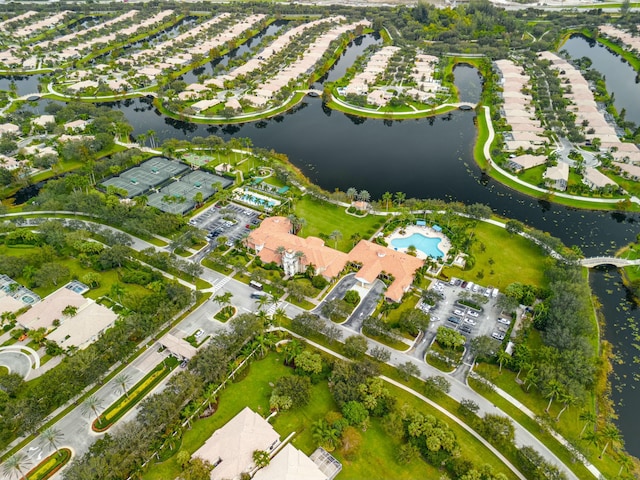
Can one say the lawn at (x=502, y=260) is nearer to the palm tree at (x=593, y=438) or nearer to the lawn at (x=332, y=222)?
the lawn at (x=332, y=222)

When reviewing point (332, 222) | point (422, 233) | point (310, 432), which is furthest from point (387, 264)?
point (310, 432)

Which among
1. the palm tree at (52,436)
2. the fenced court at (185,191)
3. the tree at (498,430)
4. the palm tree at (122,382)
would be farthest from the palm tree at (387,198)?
the palm tree at (52,436)

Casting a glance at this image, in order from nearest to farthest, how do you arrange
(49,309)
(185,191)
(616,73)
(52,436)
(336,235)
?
(52,436)
(49,309)
(336,235)
(185,191)
(616,73)

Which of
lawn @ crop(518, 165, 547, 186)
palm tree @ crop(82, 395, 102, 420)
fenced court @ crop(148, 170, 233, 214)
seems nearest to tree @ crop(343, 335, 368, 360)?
palm tree @ crop(82, 395, 102, 420)

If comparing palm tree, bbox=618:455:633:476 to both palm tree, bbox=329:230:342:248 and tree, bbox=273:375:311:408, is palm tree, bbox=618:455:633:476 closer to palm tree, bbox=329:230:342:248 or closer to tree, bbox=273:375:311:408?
tree, bbox=273:375:311:408

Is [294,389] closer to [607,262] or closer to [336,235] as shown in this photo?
[336,235]

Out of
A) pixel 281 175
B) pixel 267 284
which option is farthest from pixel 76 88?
pixel 267 284

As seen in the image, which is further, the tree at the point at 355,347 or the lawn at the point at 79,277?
the lawn at the point at 79,277
